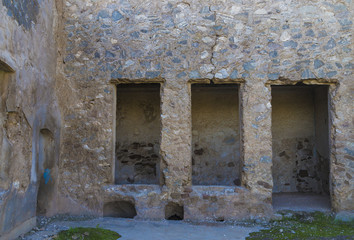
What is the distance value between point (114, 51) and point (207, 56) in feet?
4.83

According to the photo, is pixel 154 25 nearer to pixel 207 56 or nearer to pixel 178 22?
pixel 178 22

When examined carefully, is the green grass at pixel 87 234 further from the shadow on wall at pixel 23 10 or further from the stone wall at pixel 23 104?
the shadow on wall at pixel 23 10

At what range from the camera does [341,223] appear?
446 cm

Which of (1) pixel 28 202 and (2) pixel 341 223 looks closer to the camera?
(1) pixel 28 202

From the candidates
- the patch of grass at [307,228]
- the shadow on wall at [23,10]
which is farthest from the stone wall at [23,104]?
the patch of grass at [307,228]

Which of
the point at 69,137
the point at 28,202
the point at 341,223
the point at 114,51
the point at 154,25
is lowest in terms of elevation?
→ the point at 341,223

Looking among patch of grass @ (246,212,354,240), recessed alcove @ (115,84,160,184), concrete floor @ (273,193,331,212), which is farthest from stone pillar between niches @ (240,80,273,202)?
recessed alcove @ (115,84,160,184)

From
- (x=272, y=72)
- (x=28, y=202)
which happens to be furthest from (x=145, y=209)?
(x=272, y=72)

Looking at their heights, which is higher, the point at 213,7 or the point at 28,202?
the point at 213,7

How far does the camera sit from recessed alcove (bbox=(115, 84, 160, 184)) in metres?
6.96

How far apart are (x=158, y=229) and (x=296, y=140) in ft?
13.0

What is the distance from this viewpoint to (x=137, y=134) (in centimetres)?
703

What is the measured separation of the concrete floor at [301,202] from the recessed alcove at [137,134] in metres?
2.70

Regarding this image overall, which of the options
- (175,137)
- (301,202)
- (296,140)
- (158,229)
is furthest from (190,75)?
(296,140)
